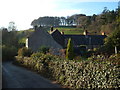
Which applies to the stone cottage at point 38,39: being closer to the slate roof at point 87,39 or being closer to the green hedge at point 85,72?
the slate roof at point 87,39

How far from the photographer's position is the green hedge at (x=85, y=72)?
405 inches

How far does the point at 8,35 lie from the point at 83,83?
4864cm

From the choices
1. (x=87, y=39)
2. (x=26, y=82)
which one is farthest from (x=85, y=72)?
(x=87, y=39)

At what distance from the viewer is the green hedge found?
1030 cm

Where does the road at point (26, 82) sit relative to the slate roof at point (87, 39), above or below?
below

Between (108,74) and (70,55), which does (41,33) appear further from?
(108,74)

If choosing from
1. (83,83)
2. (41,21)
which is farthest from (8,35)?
(41,21)

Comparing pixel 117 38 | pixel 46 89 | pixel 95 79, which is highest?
pixel 117 38

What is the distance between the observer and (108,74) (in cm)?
1040

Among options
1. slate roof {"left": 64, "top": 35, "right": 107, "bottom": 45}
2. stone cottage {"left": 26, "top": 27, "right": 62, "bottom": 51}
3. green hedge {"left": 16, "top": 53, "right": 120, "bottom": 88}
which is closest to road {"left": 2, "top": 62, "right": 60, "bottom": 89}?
green hedge {"left": 16, "top": 53, "right": 120, "bottom": 88}

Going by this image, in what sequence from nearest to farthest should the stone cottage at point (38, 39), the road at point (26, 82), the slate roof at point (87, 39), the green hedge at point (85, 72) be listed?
the green hedge at point (85, 72) → the road at point (26, 82) → the stone cottage at point (38, 39) → the slate roof at point (87, 39)

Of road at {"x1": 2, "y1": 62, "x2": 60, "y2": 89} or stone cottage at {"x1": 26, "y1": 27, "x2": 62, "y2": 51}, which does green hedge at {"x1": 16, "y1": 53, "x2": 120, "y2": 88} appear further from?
stone cottage at {"x1": 26, "y1": 27, "x2": 62, "y2": 51}

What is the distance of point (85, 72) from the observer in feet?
41.3

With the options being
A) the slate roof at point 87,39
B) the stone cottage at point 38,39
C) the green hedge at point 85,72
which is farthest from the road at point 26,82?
the slate roof at point 87,39
